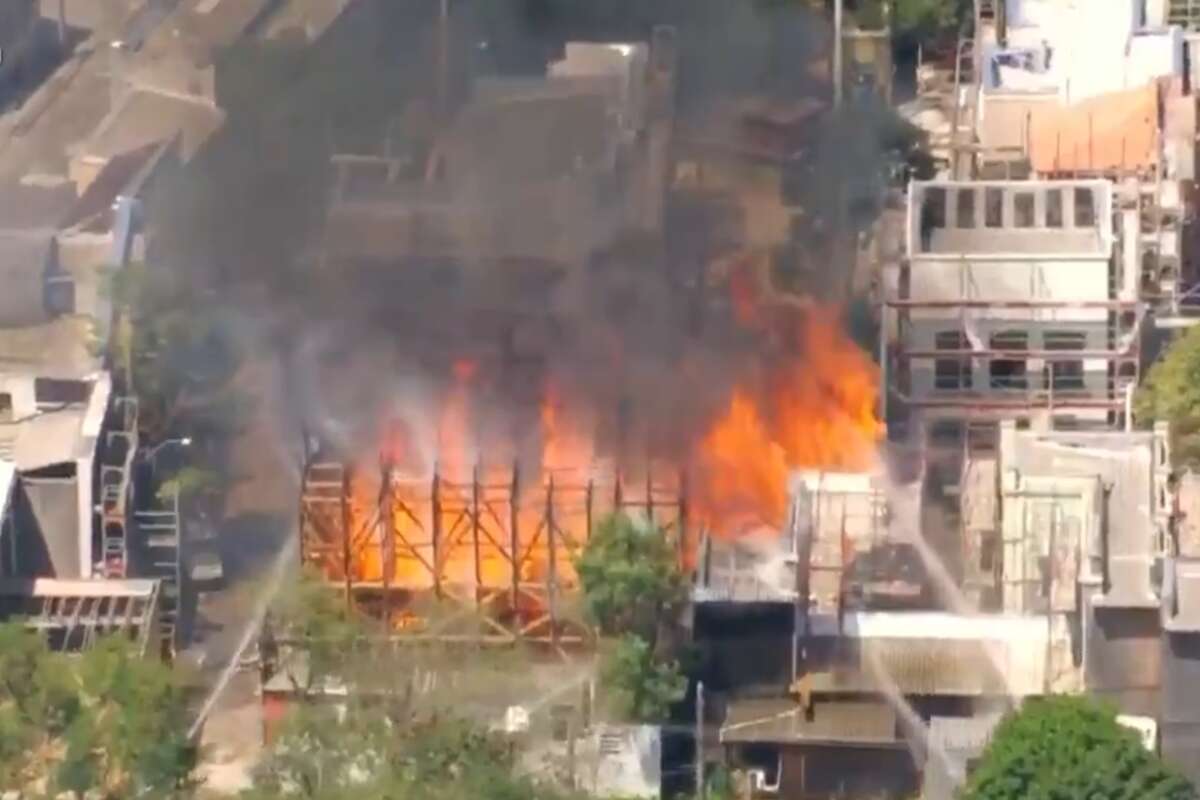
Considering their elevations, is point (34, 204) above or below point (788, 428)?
above

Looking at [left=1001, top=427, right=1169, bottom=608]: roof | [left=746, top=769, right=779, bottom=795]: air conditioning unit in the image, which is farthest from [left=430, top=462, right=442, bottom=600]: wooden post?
[left=1001, top=427, right=1169, bottom=608]: roof

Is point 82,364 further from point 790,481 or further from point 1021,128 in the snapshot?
point 1021,128

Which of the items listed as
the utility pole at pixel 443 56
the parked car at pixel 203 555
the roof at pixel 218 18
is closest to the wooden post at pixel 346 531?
the parked car at pixel 203 555

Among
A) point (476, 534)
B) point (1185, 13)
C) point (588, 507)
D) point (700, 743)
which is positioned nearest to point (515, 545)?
point (476, 534)

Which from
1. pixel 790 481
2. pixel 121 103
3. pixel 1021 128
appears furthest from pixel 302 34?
pixel 790 481

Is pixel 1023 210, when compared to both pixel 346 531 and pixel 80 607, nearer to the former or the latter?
pixel 346 531

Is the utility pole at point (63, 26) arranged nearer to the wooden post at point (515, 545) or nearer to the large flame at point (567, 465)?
the large flame at point (567, 465)
